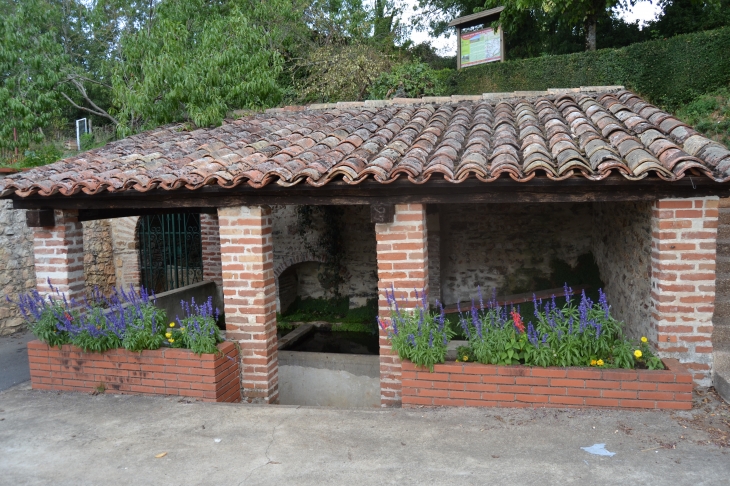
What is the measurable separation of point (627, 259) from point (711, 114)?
7202 millimetres

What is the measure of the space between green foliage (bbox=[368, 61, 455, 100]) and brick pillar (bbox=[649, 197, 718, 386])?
372 inches

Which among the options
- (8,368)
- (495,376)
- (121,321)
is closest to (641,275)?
(495,376)

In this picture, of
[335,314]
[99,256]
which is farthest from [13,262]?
[335,314]

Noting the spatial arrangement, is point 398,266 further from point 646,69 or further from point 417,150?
point 646,69

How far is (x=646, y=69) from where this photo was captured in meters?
12.8

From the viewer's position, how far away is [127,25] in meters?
16.5

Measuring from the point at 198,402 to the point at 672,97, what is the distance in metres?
12.3

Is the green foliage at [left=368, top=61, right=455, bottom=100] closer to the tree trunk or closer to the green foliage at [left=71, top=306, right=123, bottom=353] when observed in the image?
the tree trunk

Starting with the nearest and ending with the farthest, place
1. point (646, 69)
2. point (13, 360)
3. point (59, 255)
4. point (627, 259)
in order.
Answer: point (59, 255), point (627, 259), point (13, 360), point (646, 69)

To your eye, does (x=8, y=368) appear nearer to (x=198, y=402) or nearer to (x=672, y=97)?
(x=198, y=402)

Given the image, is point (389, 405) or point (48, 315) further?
point (48, 315)

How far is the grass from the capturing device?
421 inches


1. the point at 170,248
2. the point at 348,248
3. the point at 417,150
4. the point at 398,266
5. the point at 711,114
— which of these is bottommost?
the point at 348,248

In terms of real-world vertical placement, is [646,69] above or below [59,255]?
above
